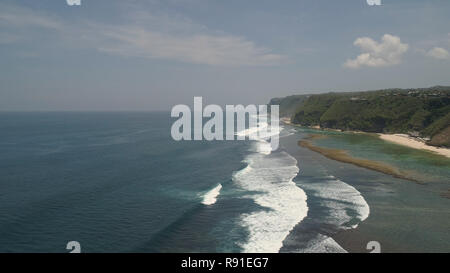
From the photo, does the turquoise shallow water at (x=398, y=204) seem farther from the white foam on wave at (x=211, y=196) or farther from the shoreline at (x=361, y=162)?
the white foam on wave at (x=211, y=196)

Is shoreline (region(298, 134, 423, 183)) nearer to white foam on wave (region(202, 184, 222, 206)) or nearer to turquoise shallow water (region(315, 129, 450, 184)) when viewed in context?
turquoise shallow water (region(315, 129, 450, 184))

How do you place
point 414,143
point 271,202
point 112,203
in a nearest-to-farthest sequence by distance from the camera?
point 112,203, point 271,202, point 414,143

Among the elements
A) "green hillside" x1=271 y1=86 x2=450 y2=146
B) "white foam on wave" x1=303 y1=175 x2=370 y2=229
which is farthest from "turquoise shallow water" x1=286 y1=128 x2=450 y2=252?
"green hillside" x1=271 y1=86 x2=450 y2=146

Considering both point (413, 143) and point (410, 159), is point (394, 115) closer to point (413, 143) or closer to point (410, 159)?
point (413, 143)

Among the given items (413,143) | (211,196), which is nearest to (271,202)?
(211,196)
